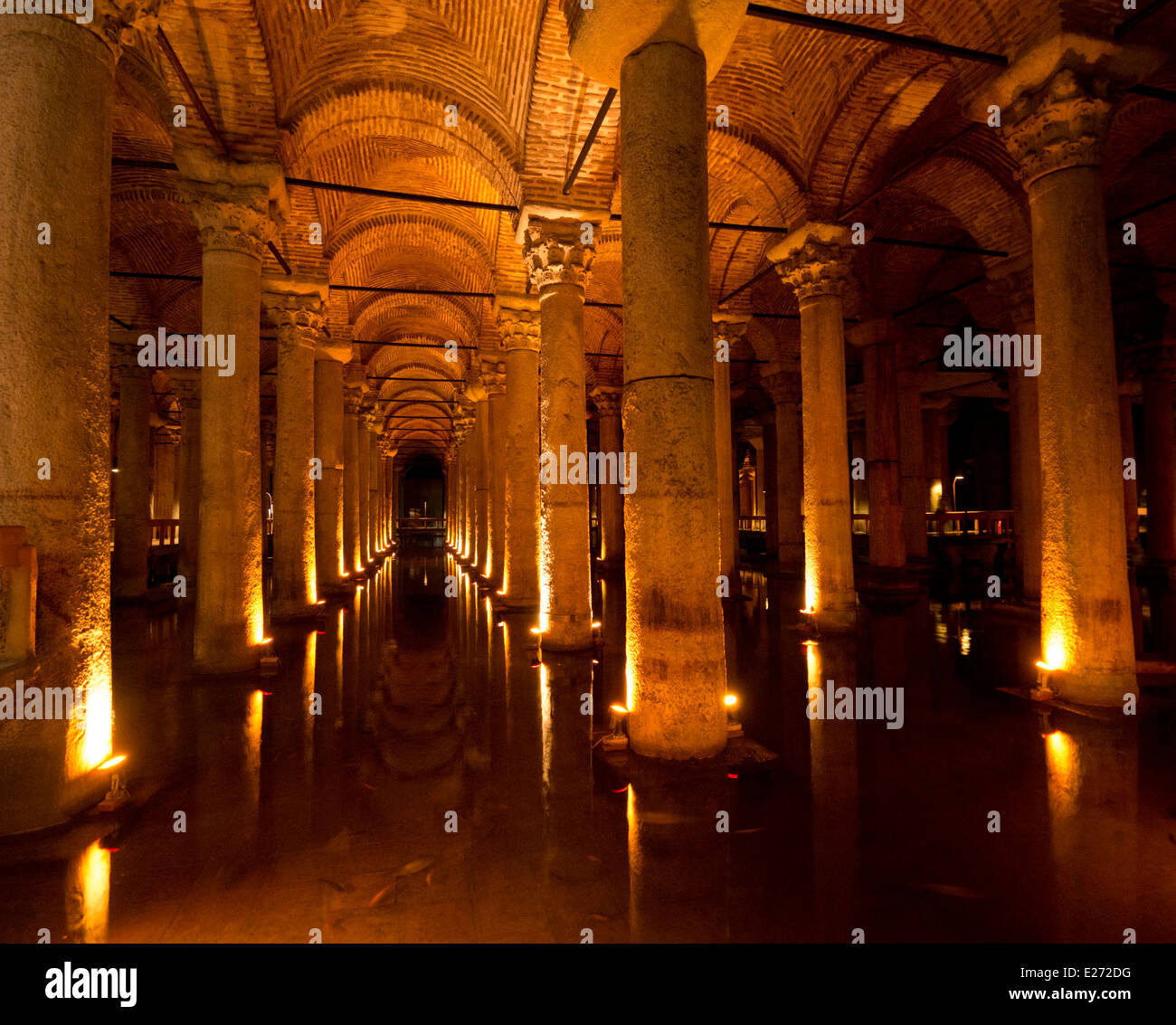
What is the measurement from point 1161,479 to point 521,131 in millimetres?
16775

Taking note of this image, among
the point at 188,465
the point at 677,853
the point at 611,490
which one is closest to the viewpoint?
the point at 677,853

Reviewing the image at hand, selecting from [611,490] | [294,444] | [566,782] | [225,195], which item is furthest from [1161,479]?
[225,195]

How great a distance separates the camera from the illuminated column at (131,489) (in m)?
14.1

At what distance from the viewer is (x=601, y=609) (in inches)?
499

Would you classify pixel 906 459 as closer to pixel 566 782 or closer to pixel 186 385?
pixel 566 782

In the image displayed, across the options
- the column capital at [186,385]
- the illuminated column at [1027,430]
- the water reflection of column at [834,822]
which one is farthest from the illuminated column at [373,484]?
the water reflection of column at [834,822]

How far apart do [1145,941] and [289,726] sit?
5.72 m

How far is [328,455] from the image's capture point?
14.4 metres

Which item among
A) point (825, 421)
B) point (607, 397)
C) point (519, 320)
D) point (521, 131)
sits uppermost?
point (521, 131)

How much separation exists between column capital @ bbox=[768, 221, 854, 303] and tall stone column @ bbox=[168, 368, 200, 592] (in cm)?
1452

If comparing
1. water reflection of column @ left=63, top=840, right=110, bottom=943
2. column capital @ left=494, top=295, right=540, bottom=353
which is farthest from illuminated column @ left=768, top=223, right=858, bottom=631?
water reflection of column @ left=63, top=840, right=110, bottom=943

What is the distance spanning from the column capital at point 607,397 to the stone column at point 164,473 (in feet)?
59.2

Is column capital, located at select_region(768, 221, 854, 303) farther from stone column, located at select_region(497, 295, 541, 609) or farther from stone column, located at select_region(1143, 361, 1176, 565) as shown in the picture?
stone column, located at select_region(1143, 361, 1176, 565)
